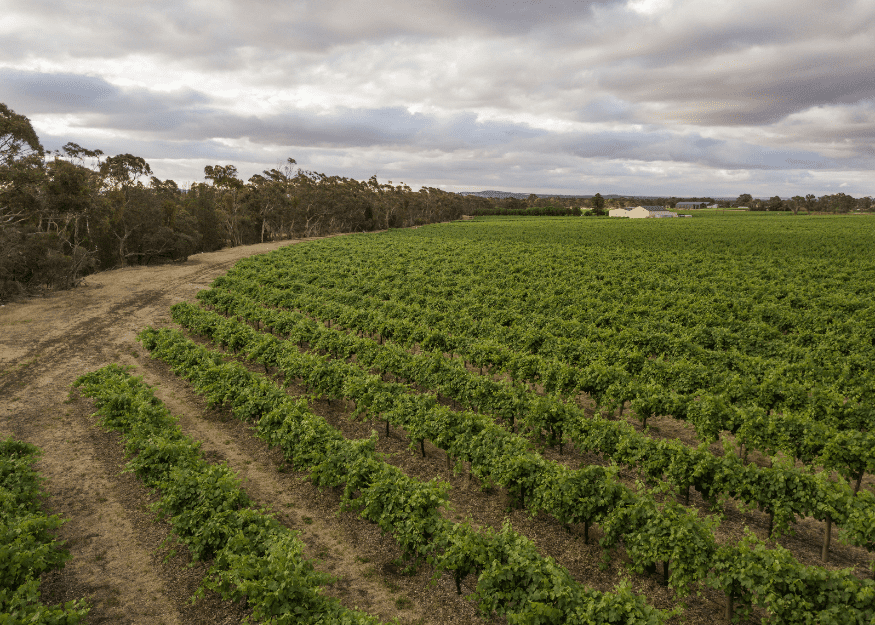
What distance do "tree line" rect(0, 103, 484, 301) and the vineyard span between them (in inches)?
698

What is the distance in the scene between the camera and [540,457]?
1044 centimetres

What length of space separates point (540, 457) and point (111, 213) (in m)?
46.4

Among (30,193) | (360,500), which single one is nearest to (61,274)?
(30,193)

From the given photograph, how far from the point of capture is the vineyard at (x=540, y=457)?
25.2ft

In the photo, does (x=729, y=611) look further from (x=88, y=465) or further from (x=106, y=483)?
(x=88, y=465)

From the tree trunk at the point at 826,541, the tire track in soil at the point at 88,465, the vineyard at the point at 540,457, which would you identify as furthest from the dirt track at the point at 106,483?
the tree trunk at the point at 826,541

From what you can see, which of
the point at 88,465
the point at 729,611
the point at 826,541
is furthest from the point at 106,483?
the point at 826,541

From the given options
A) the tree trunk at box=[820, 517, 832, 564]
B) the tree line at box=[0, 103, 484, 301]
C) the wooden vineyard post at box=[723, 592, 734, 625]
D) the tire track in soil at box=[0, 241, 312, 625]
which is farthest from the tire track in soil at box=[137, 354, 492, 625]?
the tree line at box=[0, 103, 484, 301]

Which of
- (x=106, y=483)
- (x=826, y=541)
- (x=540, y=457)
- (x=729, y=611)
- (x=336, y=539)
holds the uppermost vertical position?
(x=540, y=457)

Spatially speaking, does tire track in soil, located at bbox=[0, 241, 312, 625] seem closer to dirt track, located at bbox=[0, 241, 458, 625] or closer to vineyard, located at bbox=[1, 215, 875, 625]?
dirt track, located at bbox=[0, 241, 458, 625]

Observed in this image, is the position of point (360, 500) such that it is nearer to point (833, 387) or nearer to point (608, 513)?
point (608, 513)

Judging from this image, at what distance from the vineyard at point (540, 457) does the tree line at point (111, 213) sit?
58.2 ft

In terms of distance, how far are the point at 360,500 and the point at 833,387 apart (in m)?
13.8

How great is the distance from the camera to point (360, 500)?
9906 millimetres
